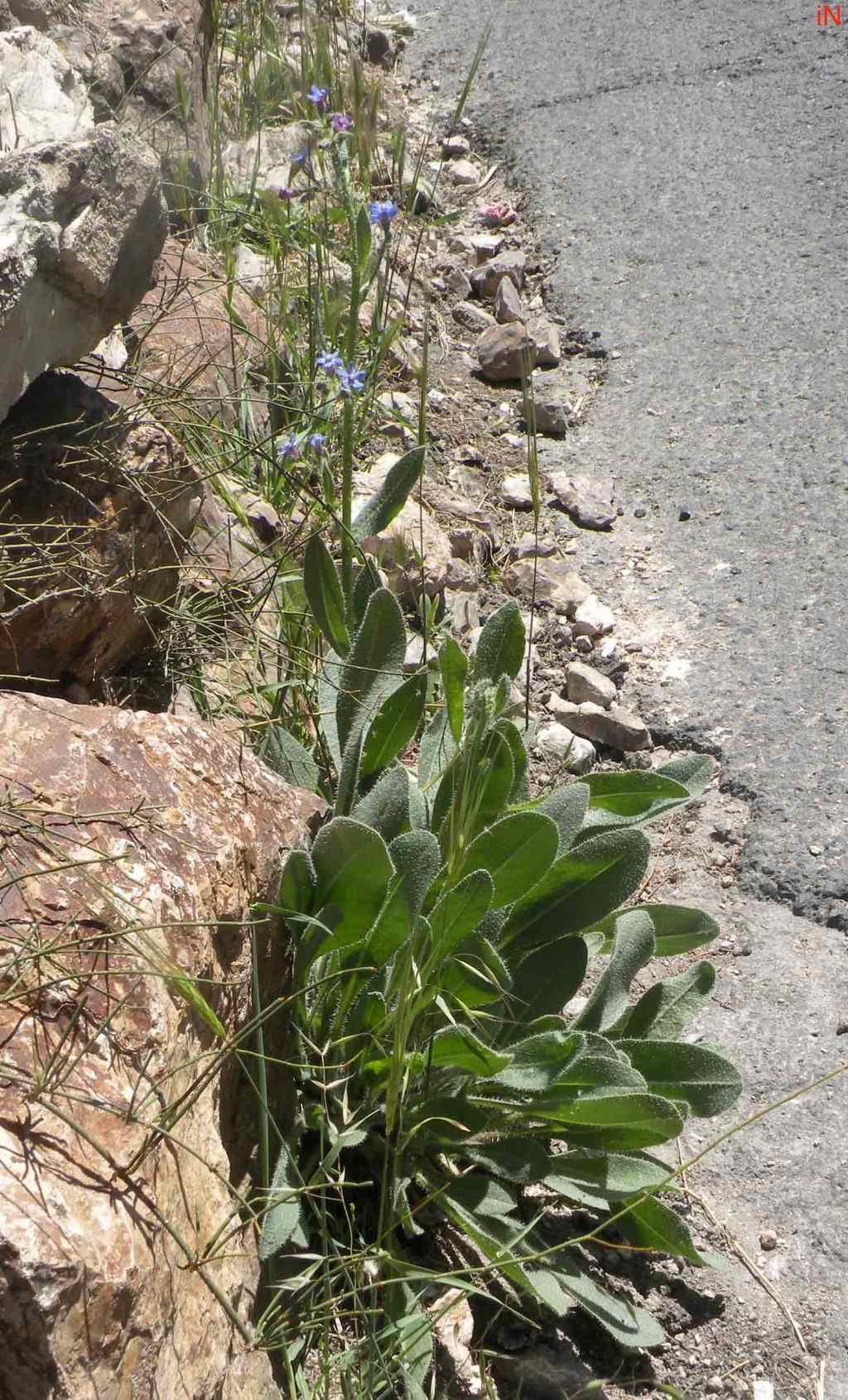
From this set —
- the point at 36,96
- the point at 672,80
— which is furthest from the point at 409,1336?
the point at 672,80

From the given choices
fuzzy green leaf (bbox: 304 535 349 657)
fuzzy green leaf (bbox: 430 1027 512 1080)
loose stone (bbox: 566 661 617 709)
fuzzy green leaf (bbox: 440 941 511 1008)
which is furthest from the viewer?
loose stone (bbox: 566 661 617 709)

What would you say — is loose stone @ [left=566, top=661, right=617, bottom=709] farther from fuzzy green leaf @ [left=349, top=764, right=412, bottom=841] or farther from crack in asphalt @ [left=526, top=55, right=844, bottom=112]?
crack in asphalt @ [left=526, top=55, right=844, bottom=112]

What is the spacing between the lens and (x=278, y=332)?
3.45 meters

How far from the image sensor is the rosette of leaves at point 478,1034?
1763mm

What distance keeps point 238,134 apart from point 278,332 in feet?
4.31

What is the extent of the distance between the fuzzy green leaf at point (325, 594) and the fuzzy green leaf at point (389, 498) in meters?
0.17

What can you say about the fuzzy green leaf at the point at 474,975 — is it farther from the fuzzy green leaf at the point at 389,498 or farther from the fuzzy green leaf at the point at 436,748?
the fuzzy green leaf at the point at 389,498

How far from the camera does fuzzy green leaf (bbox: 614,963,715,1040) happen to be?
214cm

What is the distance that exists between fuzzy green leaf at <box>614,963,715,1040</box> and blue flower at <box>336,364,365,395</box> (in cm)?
131

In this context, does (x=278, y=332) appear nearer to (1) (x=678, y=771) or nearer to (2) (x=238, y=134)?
(2) (x=238, y=134)

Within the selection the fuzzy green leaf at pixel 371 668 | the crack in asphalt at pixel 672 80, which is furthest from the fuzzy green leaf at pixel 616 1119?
the crack in asphalt at pixel 672 80

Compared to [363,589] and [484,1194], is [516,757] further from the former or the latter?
[484,1194]

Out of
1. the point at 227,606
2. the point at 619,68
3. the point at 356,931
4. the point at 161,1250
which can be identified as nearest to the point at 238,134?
the point at 619,68

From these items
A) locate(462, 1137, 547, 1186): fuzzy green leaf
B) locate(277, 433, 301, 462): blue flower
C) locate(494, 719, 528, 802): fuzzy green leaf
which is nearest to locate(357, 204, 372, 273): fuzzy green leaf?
locate(277, 433, 301, 462): blue flower
